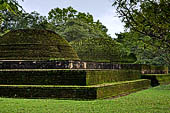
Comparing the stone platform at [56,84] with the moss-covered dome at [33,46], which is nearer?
the stone platform at [56,84]

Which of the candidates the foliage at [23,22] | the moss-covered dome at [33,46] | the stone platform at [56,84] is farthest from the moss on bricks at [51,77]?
the foliage at [23,22]

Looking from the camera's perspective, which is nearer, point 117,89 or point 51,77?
point 51,77

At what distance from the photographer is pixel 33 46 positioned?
16172mm

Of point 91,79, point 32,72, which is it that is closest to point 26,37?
point 32,72

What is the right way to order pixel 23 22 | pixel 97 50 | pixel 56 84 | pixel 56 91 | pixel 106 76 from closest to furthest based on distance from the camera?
pixel 56 91 < pixel 56 84 < pixel 106 76 < pixel 97 50 < pixel 23 22

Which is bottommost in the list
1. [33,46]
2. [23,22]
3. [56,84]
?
[56,84]

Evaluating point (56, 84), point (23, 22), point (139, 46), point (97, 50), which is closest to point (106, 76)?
point (56, 84)

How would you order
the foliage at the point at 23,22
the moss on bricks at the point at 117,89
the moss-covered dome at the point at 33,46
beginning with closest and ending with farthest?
the moss on bricks at the point at 117,89 < the moss-covered dome at the point at 33,46 < the foliage at the point at 23,22

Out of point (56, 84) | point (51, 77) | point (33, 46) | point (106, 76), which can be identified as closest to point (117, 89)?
point (106, 76)

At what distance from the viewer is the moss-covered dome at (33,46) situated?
1566 cm

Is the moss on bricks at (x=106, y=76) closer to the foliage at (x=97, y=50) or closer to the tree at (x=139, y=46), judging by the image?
the tree at (x=139, y=46)

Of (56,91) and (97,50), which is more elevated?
(97,50)

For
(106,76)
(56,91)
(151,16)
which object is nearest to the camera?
(151,16)

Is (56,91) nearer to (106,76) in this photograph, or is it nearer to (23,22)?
(106,76)
